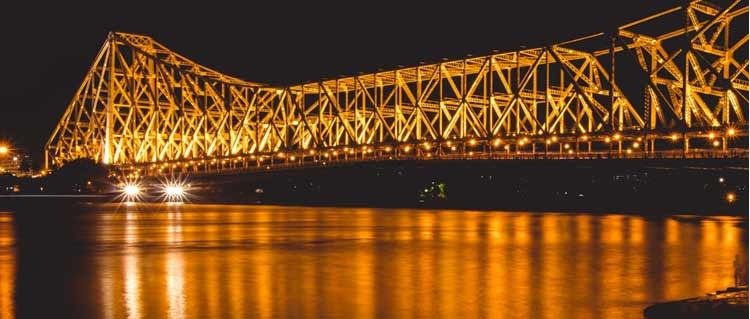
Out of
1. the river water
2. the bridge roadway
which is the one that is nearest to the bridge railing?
the bridge roadway

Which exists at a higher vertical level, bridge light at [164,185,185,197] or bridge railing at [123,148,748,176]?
bridge railing at [123,148,748,176]

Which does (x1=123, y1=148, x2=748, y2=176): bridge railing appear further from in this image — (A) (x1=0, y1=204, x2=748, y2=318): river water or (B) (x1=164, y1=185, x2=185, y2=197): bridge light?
(A) (x1=0, y1=204, x2=748, y2=318): river water

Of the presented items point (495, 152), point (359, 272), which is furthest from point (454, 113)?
point (359, 272)

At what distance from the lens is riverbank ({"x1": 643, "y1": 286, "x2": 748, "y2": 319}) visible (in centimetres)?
1443

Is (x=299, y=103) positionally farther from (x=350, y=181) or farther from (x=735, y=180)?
(x=735, y=180)

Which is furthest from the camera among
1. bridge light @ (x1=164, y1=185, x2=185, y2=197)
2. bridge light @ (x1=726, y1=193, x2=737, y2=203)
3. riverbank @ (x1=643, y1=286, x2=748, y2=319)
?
bridge light @ (x1=164, y1=185, x2=185, y2=197)

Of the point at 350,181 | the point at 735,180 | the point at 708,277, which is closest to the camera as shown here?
the point at 708,277

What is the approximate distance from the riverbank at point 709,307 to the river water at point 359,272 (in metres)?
0.58

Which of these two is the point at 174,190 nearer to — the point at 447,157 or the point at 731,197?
the point at 447,157

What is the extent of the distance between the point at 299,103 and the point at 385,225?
64.2 m

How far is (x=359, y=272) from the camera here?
22.7m

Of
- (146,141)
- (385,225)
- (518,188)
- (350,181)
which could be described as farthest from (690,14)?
(146,141)

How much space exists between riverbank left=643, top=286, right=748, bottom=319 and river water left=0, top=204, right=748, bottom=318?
1.89ft

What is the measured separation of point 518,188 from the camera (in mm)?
92250
